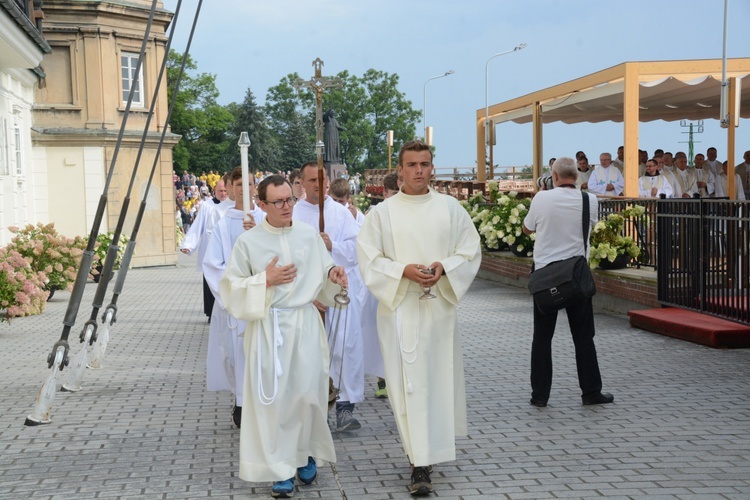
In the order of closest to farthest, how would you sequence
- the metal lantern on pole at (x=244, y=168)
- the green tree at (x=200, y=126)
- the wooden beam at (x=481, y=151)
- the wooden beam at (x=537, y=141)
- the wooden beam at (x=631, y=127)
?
the metal lantern on pole at (x=244, y=168), the wooden beam at (x=631, y=127), the wooden beam at (x=537, y=141), the wooden beam at (x=481, y=151), the green tree at (x=200, y=126)

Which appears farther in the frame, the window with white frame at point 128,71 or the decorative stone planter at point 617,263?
the window with white frame at point 128,71

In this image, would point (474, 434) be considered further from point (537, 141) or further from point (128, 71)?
point (128, 71)

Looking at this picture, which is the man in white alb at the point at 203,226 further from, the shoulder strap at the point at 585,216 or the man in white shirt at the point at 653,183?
the man in white shirt at the point at 653,183

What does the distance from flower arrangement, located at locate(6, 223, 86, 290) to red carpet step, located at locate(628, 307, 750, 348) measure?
920 cm

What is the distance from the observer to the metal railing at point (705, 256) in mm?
10930

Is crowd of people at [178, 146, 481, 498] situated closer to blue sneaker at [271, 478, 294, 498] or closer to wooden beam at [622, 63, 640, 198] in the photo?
blue sneaker at [271, 478, 294, 498]

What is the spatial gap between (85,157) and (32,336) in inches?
550

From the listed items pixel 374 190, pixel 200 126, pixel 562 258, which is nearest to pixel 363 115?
pixel 200 126

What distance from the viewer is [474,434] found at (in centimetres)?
711

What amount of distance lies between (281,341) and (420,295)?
875mm

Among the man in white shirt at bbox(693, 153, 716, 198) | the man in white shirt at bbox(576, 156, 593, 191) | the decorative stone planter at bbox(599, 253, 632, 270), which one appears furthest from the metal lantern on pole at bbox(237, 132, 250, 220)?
the man in white shirt at bbox(693, 153, 716, 198)

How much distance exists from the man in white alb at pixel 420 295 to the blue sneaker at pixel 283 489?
68cm

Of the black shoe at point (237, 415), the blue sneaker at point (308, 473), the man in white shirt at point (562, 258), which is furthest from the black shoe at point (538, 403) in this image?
the blue sneaker at point (308, 473)

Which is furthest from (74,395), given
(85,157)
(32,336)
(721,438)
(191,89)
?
(191,89)
